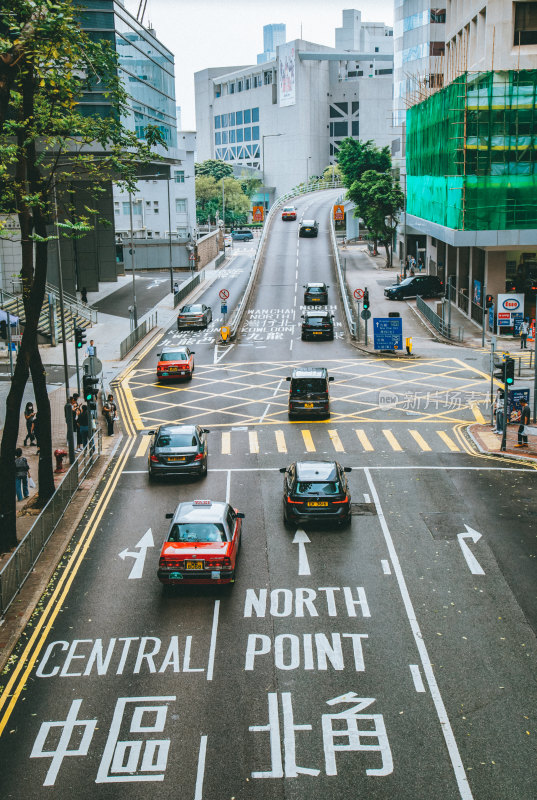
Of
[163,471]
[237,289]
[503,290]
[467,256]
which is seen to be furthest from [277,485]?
[237,289]

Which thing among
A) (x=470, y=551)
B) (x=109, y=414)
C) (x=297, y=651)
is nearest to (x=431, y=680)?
(x=297, y=651)

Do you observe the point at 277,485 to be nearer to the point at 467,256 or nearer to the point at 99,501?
the point at 99,501

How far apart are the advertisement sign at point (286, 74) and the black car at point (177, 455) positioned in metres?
143

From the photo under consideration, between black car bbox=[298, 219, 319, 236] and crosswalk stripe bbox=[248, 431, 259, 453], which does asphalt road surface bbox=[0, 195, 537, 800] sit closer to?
crosswalk stripe bbox=[248, 431, 259, 453]

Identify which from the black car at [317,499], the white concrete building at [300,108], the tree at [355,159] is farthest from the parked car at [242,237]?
the black car at [317,499]

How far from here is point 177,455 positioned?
25672mm

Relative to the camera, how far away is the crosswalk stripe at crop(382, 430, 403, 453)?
29.2m

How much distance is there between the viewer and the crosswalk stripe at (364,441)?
1147 inches

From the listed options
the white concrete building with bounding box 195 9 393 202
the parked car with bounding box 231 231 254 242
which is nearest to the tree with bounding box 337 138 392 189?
the parked car with bounding box 231 231 254 242

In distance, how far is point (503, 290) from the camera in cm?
5403

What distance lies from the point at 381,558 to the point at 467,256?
1927 inches

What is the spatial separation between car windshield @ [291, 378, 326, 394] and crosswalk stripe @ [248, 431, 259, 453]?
2954 millimetres

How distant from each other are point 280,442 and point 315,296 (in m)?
32.3

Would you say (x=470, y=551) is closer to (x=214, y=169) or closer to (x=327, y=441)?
(x=327, y=441)
